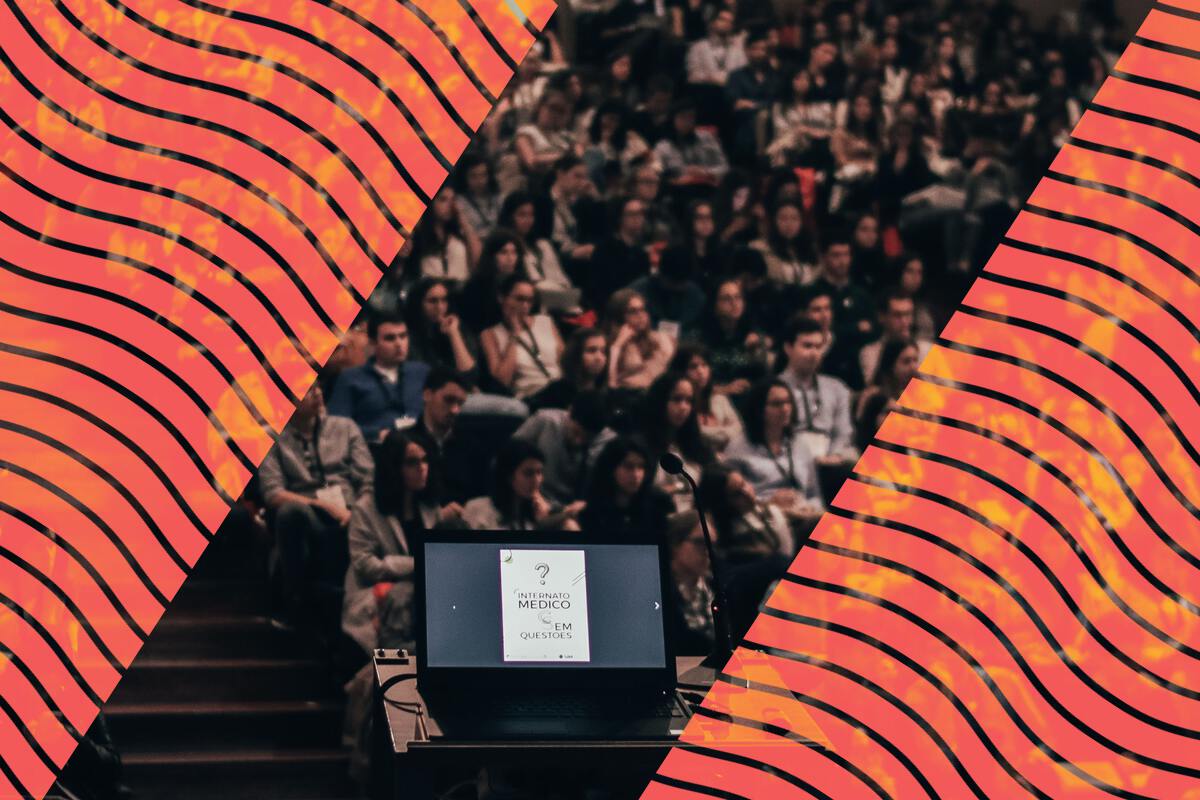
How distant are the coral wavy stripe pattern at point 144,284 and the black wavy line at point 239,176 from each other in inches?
0.4

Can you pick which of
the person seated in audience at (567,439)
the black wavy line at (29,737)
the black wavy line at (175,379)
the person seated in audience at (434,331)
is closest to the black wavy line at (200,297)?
the black wavy line at (175,379)

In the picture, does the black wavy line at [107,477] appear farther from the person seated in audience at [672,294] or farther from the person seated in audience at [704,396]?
the person seated in audience at [672,294]

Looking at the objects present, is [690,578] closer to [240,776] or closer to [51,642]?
[240,776]

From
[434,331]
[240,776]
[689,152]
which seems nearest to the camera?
[240,776]

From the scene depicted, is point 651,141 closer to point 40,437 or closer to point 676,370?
point 676,370

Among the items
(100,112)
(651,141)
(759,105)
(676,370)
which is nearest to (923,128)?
(759,105)

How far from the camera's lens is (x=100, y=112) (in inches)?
215

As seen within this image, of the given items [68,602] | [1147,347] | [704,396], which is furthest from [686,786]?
[1147,347]

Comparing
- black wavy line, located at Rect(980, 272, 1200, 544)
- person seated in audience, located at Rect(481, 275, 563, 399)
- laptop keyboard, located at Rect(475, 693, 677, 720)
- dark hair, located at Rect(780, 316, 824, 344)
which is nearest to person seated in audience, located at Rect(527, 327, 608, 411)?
person seated in audience, located at Rect(481, 275, 563, 399)

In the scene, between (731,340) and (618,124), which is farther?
(618,124)

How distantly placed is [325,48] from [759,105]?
212 centimetres

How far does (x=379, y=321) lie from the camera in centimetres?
544

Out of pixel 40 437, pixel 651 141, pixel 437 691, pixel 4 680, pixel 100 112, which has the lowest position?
pixel 437 691

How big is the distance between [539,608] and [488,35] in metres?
6.49
